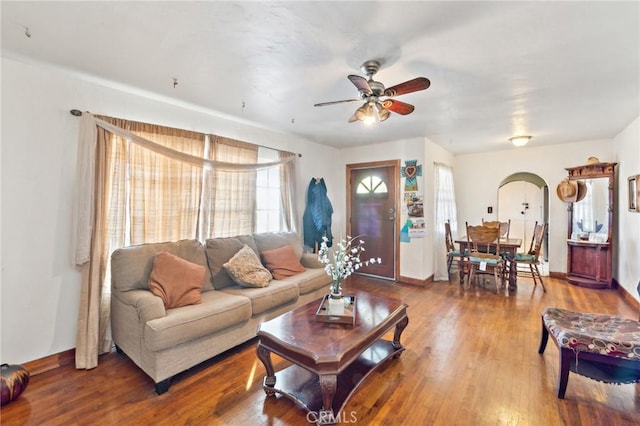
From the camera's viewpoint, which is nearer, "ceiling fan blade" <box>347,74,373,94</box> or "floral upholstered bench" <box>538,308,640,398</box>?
A: "floral upholstered bench" <box>538,308,640,398</box>

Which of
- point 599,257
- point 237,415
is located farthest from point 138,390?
point 599,257

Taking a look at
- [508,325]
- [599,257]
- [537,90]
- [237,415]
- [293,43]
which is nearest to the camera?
[237,415]

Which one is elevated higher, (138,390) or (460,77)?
(460,77)

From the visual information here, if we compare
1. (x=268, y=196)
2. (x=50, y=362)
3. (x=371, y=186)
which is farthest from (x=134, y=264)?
(x=371, y=186)

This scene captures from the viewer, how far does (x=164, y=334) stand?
195 centimetres

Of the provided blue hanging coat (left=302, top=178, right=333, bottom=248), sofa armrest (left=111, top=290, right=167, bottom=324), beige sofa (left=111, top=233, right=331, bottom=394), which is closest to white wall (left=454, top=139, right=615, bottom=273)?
blue hanging coat (left=302, top=178, right=333, bottom=248)

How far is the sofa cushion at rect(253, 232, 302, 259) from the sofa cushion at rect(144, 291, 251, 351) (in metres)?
0.96

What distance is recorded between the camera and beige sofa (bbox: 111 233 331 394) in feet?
6.57

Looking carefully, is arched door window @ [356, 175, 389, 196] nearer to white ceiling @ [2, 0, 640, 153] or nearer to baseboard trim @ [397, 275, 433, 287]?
baseboard trim @ [397, 275, 433, 287]

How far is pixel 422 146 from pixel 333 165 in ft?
5.39

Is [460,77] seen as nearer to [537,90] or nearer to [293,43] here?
[537,90]

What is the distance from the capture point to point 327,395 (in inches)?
64.2

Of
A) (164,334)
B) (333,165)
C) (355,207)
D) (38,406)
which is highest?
(333,165)

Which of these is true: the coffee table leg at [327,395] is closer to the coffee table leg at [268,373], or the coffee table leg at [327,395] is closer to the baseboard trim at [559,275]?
the coffee table leg at [268,373]
